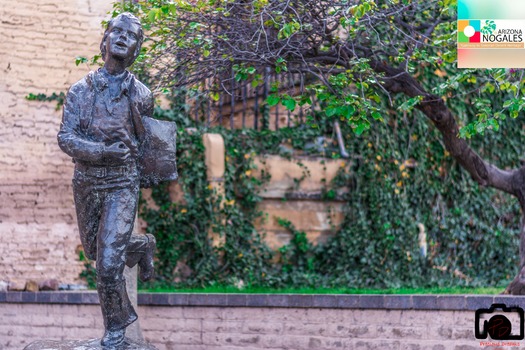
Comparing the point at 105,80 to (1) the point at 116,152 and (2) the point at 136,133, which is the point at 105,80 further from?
(1) the point at 116,152

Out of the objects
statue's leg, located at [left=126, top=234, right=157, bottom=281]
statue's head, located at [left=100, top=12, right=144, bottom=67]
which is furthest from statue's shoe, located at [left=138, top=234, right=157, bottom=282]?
statue's head, located at [left=100, top=12, right=144, bottom=67]

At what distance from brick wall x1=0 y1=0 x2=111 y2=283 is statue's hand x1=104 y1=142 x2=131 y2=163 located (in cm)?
494

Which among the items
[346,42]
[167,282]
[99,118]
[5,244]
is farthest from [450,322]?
[5,244]

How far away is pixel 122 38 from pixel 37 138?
4959 millimetres

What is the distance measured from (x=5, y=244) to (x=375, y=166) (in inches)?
186

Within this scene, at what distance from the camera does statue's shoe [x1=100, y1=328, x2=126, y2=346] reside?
241 inches

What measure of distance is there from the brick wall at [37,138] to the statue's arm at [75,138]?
482 cm

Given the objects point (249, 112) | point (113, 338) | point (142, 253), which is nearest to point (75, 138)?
point (142, 253)

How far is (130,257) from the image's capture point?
638 cm

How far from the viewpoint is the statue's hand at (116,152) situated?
5931 millimetres

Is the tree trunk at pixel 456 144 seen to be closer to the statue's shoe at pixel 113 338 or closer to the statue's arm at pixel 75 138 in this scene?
the statue's arm at pixel 75 138

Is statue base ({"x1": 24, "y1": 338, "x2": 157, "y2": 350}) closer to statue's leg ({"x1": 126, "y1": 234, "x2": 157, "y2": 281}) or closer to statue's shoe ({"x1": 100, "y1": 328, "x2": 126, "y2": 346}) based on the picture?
statue's shoe ({"x1": 100, "y1": 328, "x2": 126, "y2": 346})

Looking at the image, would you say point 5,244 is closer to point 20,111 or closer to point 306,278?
point 20,111

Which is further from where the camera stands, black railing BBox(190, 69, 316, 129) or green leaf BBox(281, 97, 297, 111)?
black railing BBox(190, 69, 316, 129)
